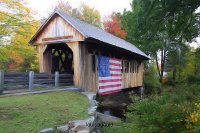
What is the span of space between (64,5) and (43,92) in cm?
3475

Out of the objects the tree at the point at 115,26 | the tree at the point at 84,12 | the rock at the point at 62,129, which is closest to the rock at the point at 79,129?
the rock at the point at 62,129

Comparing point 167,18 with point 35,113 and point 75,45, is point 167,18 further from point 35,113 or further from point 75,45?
point 75,45

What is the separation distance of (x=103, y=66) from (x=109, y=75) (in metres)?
1.27

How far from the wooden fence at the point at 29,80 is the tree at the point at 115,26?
74.6 ft

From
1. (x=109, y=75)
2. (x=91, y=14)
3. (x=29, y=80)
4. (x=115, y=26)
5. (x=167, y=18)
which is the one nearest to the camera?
(x=167, y=18)

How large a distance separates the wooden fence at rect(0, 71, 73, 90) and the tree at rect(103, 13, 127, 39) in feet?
74.6

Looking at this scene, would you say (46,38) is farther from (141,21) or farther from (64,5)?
(64,5)

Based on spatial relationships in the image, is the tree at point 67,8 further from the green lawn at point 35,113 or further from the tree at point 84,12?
the green lawn at point 35,113

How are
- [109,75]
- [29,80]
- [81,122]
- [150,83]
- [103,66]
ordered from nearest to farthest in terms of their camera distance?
[81,122], [29,80], [103,66], [109,75], [150,83]

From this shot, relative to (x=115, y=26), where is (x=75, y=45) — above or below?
below

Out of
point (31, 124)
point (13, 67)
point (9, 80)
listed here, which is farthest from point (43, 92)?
point (13, 67)

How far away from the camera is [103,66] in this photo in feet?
55.0

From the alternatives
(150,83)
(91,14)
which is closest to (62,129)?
(150,83)

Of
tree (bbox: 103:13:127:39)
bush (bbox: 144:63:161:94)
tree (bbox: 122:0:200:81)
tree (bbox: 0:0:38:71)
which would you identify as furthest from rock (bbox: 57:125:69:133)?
tree (bbox: 103:13:127:39)
